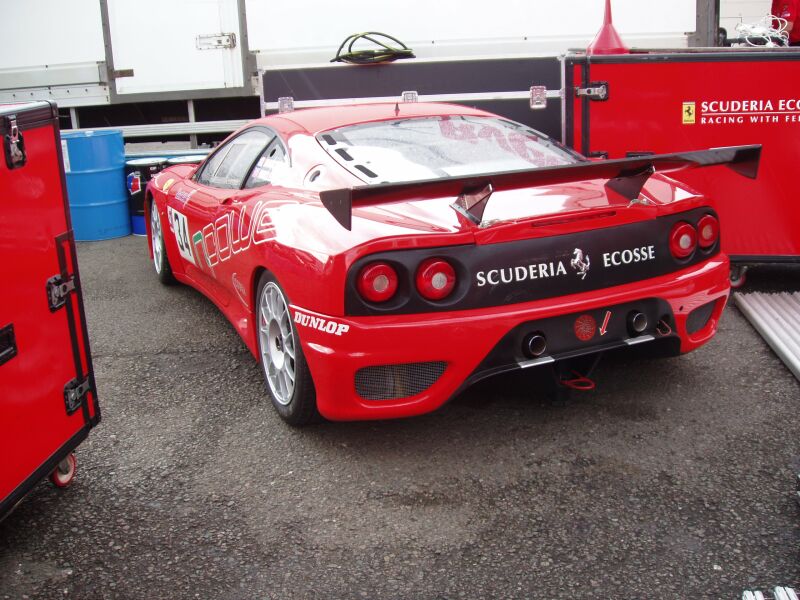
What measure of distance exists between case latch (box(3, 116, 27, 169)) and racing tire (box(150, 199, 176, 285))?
2991mm

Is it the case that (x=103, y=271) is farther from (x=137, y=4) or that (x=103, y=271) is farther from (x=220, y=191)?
(x=137, y=4)

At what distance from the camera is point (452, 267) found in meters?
2.93

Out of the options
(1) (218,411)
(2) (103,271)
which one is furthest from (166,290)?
(1) (218,411)

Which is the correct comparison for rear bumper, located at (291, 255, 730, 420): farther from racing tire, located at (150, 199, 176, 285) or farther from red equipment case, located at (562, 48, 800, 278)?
racing tire, located at (150, 199, 176, 285)

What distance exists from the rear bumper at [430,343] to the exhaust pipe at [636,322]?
34 millimetres

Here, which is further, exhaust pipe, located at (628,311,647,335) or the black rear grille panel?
exhaust pipe, located at (628,311,647,335)

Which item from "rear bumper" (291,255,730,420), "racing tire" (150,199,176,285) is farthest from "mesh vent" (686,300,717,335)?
"racing tire" (150,199,176,285)

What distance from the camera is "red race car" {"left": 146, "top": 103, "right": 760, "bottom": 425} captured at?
289 centimetres

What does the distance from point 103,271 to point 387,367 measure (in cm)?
422

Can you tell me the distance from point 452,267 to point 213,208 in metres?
1.71

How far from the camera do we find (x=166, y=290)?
5777mm

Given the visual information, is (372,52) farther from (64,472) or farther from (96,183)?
(64,472)

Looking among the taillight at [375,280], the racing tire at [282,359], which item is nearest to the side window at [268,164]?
the racing tire at [282,359]

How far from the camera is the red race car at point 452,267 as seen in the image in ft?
9.48
